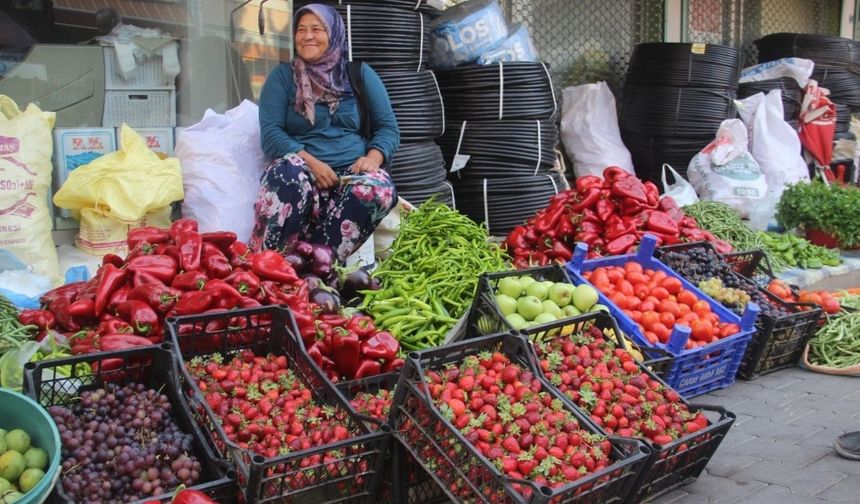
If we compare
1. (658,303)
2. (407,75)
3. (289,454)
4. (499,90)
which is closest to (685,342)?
(658,303)

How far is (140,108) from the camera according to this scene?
5.20 m

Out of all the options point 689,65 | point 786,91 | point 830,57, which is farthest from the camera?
point 830,57

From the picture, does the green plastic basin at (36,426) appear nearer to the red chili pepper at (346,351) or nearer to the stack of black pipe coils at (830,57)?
the red chili pepper at (346,351)

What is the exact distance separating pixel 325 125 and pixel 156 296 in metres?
1.85

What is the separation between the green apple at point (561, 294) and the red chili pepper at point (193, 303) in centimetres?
164

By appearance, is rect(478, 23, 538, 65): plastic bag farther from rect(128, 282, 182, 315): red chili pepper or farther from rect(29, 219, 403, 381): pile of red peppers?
rect(128, 282, 182, 315): red chili pepper

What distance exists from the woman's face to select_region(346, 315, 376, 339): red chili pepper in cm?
185

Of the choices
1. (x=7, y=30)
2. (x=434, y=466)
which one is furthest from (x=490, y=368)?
(x=7, y=30)

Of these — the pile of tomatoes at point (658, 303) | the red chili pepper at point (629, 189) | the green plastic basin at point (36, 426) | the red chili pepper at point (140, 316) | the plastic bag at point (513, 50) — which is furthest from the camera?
the plastic bag at point (513, 50)

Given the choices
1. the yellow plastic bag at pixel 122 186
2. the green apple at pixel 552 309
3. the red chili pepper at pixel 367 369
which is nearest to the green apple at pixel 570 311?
the green apple at pixel 552 309

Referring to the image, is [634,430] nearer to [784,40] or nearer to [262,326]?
[262,326]

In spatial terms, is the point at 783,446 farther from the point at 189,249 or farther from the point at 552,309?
the point at 189,249

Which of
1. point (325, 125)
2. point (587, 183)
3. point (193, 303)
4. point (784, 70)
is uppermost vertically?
point (784, 70)

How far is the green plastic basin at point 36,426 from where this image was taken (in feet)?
6.82
